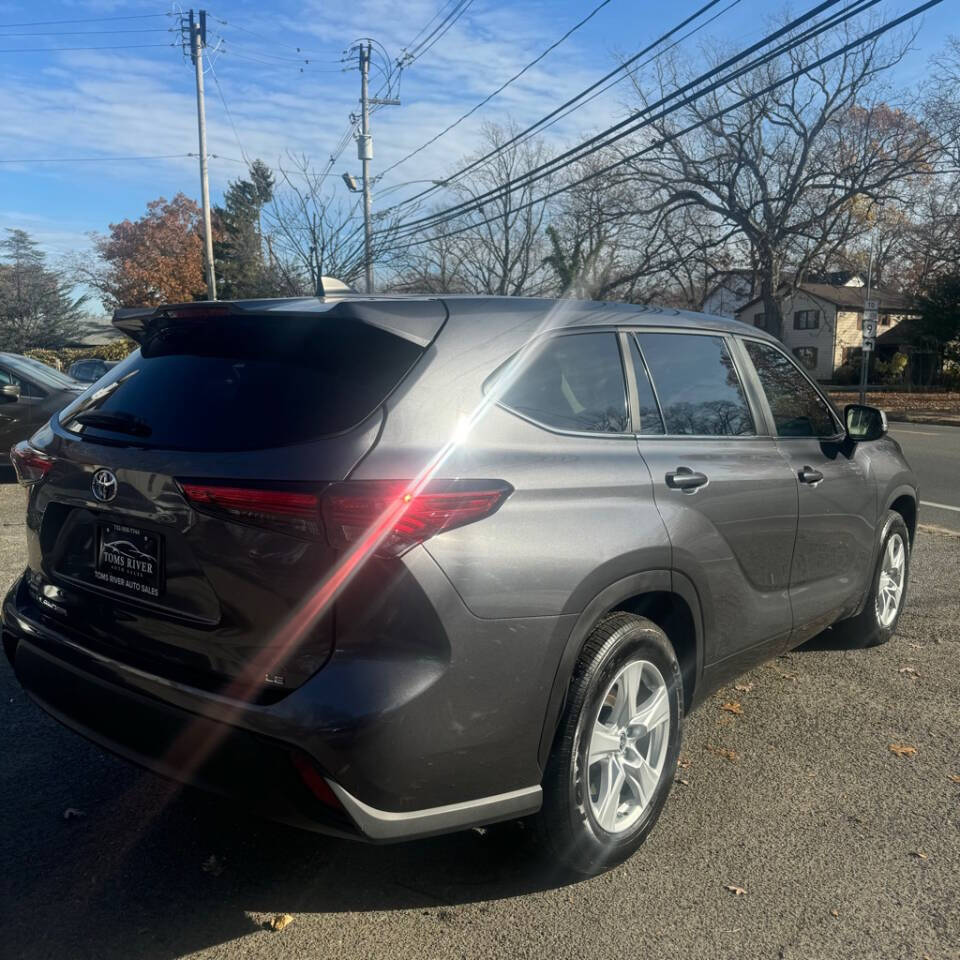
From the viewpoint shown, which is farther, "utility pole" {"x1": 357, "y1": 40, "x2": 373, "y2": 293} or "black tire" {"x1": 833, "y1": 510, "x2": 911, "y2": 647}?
"utility pole" {"x1": 357, "y1": 40, "x2": 373, "y2": 293}

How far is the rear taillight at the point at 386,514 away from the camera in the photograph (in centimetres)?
234

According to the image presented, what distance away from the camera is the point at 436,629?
2.37 m

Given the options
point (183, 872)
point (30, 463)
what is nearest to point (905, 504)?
point (183, 872)

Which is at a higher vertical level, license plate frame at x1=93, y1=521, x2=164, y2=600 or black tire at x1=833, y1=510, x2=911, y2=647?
license plate frame at x1=93, y1=521, x2=164, y2=600

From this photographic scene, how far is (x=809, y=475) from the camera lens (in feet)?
13.3

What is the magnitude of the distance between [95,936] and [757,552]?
2.60m

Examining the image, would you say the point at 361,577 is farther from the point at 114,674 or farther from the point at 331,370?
the point at 114,674

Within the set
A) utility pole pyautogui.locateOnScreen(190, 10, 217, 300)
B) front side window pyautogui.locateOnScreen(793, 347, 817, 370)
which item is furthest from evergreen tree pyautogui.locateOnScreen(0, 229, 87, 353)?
front side window pyautogui.locateOnScreen(793, 347, 817, 370)

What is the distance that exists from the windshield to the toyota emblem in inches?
384

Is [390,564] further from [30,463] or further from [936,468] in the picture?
[936,468]

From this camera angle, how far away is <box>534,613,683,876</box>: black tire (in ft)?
8.95

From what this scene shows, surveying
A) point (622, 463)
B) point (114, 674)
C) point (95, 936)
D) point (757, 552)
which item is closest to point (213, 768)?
point (114, 674)

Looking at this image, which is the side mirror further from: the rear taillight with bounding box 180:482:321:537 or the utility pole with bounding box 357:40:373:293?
the utility pole with bounding box 357:40:373:293

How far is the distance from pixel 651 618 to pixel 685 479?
50 centimetres
